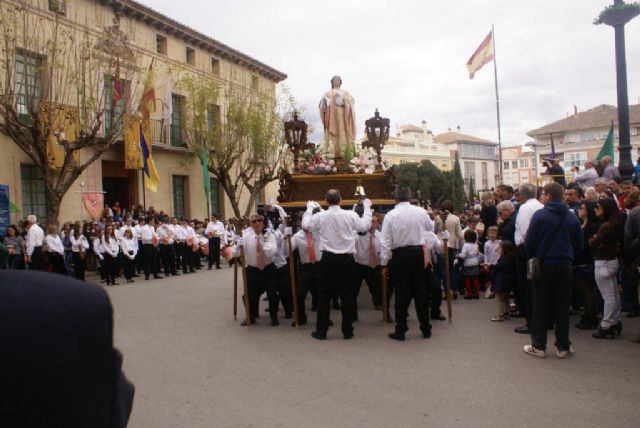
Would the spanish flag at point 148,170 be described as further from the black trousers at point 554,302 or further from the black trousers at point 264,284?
the black trousers at point 554,302

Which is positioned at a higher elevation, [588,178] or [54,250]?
[588,178]

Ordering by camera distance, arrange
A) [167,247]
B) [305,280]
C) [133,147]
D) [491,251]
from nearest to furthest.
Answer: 1. [305,280]
2. [491,251]
3. [167,247]
4. [133,147]

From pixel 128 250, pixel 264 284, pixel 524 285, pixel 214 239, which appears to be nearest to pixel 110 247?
pixel 128 250

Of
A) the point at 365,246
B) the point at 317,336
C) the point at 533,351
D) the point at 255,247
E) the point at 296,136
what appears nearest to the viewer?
the point at 533,351

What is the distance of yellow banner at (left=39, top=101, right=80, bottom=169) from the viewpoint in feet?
55.3

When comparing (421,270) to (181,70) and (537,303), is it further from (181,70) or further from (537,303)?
(181,70)

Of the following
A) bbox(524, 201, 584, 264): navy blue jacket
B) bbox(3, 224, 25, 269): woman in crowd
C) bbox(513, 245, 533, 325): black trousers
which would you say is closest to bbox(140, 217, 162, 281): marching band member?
bbox(3, 224, 25, 269): woman in crowd

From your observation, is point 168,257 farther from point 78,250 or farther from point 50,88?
A: point 50,88

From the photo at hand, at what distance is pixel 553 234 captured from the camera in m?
6.30

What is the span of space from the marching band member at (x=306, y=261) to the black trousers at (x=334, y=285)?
0.57 metres

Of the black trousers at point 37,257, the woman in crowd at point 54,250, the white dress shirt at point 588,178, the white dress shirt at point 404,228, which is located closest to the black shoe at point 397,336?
the white dress shirt at point 404,228

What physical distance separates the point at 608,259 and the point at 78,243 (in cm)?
1366

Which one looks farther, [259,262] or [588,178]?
[588,178]

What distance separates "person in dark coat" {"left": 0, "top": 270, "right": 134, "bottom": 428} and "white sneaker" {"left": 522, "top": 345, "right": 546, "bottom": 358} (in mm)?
5747
